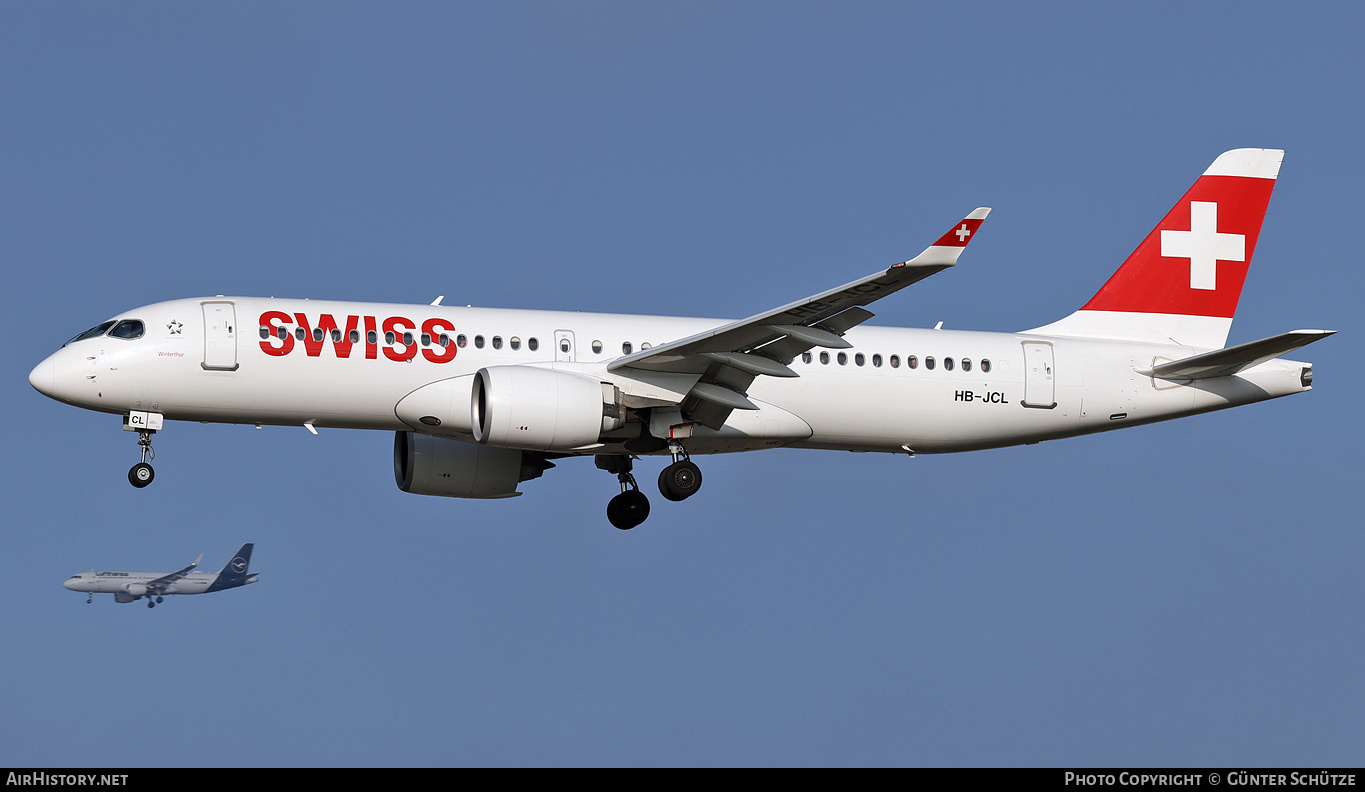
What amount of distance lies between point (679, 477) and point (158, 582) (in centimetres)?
7550

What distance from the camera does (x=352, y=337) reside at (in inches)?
1196

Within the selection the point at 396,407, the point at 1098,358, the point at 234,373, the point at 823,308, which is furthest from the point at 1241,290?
the point at 234,373

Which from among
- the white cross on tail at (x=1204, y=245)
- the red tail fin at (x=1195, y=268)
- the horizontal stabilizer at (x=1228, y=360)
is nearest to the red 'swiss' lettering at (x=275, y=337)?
the red tail fin at (x=1195, y=268)

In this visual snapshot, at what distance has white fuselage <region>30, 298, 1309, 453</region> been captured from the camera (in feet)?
98.4

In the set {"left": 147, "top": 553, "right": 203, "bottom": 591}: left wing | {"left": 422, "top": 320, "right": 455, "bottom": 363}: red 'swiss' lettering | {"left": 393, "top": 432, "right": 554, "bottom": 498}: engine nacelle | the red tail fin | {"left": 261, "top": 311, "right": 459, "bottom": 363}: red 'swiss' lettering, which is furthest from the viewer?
{"left": 147, "top": 553, "right": 203, "bottom": 591}: left wing

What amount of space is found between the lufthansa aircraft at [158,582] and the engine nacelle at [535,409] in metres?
74.1

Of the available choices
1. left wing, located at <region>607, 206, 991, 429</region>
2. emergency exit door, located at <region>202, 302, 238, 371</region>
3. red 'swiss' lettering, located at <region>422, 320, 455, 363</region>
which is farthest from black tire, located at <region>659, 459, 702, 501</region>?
emergency exit door, located at <region>202, 302, 238, 371</region>

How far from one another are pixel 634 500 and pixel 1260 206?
1692cm

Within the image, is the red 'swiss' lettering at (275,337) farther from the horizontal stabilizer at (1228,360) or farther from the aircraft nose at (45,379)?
the horizontal stabilizer at (1228,360)

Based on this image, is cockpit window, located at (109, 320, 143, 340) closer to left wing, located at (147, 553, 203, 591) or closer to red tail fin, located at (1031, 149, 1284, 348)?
red tail fin, located at (1031, 149, 1284, 348)

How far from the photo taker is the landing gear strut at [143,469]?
30531 millimetres

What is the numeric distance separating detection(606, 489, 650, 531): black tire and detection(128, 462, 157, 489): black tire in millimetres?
10214

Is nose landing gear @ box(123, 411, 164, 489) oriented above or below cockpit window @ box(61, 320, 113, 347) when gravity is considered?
below
